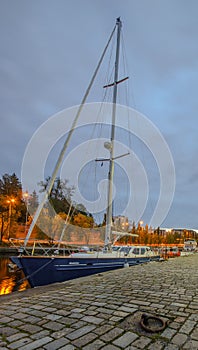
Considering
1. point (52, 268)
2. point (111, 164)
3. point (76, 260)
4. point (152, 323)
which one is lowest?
point (52, 268)

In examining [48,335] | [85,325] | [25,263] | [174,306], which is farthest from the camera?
[25,263]

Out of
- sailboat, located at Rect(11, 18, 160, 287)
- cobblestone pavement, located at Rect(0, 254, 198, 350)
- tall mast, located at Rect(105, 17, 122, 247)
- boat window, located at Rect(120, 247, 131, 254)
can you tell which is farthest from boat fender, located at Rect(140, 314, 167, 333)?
boat window, located at Rect(120, 247, 131, 254)

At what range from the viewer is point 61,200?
5684 centimetres

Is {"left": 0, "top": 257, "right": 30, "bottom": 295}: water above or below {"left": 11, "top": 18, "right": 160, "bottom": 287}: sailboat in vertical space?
below

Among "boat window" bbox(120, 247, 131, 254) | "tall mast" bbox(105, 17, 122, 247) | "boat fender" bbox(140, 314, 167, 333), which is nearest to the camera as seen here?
"boat fender" bbox(140, 314, 167, 333)

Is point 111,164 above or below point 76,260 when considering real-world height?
above

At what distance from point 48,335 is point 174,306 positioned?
2409 mm

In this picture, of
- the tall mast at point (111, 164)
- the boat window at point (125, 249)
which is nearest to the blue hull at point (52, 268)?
the tall mast at point (111, 164)

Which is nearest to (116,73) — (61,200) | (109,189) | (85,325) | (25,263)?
(109,189)

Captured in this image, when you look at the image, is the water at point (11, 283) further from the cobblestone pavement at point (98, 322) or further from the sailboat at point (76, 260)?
the cobblestone pavement at point (98, 322)

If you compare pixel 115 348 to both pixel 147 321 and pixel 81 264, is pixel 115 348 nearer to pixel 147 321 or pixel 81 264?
pixel 147 321

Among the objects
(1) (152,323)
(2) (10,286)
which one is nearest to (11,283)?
(2) (10,286)

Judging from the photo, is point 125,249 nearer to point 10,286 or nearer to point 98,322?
Answer: point 10,286

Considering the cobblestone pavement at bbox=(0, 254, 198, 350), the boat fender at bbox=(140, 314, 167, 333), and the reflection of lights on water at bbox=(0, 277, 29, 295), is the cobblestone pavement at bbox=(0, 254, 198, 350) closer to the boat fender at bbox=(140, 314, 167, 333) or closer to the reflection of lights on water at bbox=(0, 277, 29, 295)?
the boat fender at bbox=(140, 314, 167, 333)
